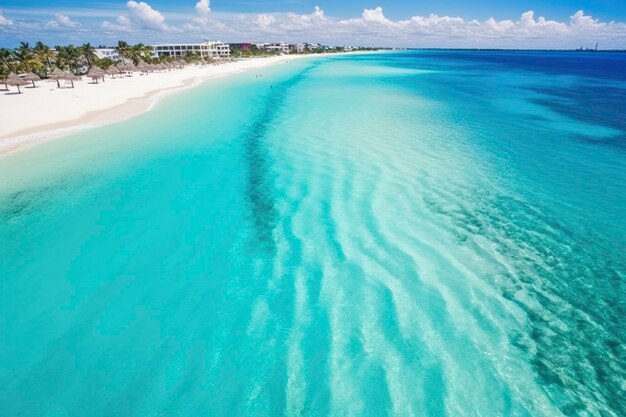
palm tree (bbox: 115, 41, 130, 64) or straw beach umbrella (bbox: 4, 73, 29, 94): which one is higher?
palm tree (bbox: 115, 41, 130, 64)

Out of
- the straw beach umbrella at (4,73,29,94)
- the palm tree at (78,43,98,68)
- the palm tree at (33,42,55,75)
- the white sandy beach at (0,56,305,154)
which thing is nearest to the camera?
the white sandy beach at (0,56,305,154)

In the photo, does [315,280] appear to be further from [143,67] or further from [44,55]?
[143,67]

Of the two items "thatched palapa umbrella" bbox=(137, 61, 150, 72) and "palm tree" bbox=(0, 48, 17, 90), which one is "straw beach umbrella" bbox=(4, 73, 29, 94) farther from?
"thatched palapa umbrella" bbox=(137, 61, 150, 72)

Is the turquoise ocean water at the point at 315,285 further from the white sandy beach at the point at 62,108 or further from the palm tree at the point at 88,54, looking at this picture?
the palm tree at the point at 88,54

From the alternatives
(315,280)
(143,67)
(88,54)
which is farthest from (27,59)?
(315,280)

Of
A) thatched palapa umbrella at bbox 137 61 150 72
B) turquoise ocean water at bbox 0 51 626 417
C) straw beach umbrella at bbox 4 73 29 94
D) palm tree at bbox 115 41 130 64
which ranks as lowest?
turquoise ocean water at bbox 0 51 626 417

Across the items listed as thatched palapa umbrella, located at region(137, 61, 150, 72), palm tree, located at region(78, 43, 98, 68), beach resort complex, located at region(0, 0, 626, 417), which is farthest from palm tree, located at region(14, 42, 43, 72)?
beach resort complex, located at region(0, 0, 626, 417)

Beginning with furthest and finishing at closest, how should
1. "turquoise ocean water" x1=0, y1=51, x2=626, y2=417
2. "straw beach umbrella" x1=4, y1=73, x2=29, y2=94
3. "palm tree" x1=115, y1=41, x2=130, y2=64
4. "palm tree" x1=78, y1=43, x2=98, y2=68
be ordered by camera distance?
"palm tree" x1=115, y1=41, x2=130, y2=64, "palm tree" x1=78, y1=43, x2=98, y2=68, "straw beach umbrella" x1=4, y1=73, x2=29, y2=94, "turquoise ocean water" x1=0, y1=51, x2=626, y2=417
